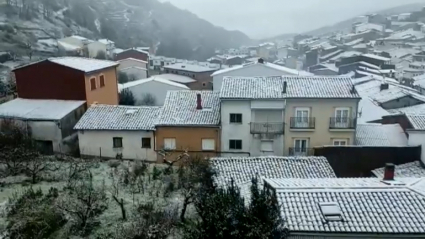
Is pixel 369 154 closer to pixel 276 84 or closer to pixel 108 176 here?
pixel 276 84

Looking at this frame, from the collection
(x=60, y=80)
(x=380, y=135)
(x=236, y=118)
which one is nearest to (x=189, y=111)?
(x=236, y=118)

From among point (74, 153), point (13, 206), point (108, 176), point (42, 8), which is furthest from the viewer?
point (42, 8)

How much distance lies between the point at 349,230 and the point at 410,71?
59.6 metres

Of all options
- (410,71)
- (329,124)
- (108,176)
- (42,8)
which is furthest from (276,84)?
(42,8)

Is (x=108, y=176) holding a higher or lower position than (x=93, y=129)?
lower

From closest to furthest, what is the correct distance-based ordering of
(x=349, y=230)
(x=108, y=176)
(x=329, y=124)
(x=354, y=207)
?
(x=349, y=230) → (x=354, y=207) → (x=108, y=176) → (x=329, y=124)

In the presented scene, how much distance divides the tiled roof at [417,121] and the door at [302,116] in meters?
5.32

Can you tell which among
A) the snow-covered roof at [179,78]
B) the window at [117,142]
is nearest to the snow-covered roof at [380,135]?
the window at [117,142]

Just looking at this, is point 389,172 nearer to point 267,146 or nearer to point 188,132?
point 267,146

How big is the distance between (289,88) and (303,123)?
6.90 ft

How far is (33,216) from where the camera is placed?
566 inches

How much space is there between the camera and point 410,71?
63344 millimetres

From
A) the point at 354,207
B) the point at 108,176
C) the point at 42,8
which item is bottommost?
the point at 108,176

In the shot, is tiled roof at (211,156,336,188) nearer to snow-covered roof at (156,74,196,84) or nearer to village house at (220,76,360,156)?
village house at (220,76,360,156)
